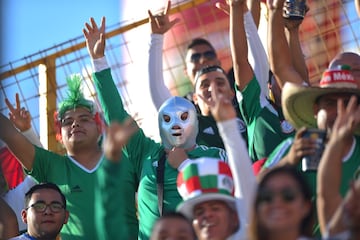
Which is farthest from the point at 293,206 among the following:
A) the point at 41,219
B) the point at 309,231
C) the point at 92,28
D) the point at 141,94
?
the point at 141,94

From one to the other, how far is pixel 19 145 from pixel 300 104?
1930mm

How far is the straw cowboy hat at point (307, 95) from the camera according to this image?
22.2 ft

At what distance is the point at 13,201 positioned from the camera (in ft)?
28.0

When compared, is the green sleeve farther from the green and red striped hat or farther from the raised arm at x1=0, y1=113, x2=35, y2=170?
the raised arm at x1=0, y1=113, x2=35, y2=170

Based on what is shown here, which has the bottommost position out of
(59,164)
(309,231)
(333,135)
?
(309,231)

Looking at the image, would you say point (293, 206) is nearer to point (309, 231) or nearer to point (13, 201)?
point (309, 231)

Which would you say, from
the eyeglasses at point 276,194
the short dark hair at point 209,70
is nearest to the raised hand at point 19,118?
the short dark hair at point 209,70

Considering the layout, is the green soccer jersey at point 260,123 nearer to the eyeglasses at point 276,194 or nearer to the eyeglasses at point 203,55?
the eyeglasses at point 203,55

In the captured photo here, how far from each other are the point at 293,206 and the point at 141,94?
4554 mm

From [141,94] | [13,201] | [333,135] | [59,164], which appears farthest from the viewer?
[141,94]

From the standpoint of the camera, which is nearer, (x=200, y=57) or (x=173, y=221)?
(x=173, y=221)

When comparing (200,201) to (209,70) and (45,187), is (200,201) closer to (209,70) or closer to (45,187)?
(209,70)

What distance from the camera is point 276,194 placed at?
555cm

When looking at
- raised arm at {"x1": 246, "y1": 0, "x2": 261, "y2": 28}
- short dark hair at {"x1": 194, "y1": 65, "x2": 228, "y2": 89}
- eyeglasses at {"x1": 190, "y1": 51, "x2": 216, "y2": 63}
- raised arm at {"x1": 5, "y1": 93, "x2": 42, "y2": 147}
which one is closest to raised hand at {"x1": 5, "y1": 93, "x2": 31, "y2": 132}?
raised arm at {"x1": 5, "y1": 93, "x2": 42, "y2": 147}
